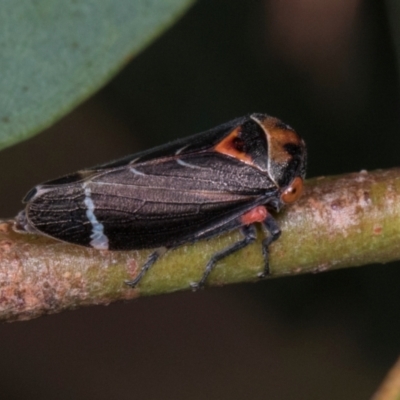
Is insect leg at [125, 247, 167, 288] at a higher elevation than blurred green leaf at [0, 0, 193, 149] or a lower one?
lower

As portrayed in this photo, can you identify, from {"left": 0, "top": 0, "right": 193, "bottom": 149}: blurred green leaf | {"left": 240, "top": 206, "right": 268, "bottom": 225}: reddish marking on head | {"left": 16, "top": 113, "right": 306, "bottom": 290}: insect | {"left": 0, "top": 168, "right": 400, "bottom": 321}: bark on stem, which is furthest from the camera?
{"left": 240, "top": 206, "right": 268, "bottom": 225}: reddish marking on head

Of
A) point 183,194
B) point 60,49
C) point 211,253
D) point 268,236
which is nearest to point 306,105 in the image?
point 183,194

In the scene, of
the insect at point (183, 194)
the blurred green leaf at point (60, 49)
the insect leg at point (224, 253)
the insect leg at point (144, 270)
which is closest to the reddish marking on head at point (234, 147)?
the insect at point (183, 194)

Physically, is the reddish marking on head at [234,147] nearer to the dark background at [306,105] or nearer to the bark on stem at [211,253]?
the dark background at [306,105]

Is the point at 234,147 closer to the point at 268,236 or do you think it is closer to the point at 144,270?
the point at 268,236

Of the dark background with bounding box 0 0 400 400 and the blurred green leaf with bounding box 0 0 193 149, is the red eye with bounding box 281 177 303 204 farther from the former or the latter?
the blurred green leaf with bounding box 0 0 193 149

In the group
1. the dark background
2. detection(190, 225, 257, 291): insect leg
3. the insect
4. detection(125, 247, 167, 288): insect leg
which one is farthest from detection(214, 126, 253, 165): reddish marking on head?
Answer: detection(125, 247, 167, 288): insect leg

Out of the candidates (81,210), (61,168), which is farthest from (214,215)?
(61,168)

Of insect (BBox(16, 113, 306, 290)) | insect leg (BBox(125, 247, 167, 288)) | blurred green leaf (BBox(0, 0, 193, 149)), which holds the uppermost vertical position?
blurred green leaf (BBox(0, 0, 193, 149))
